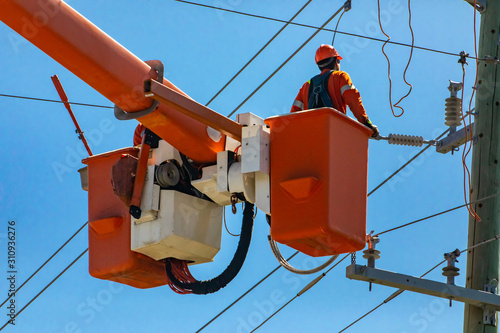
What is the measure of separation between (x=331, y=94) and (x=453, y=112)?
1.71 meters

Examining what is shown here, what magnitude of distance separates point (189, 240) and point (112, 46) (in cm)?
180

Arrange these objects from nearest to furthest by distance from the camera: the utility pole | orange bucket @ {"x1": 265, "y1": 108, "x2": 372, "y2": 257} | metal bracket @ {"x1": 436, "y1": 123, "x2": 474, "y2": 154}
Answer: orange bucket @ {"x1": 265, "y1": 108, "x2": 372, "y2": 257} < the utility pole < metal bracket @ {"x1": 436, "y1": 123, "x2": 474, "y2": 154}

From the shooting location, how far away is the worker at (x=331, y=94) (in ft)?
37.7

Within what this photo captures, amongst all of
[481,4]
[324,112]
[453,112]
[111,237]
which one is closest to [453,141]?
[453,112]

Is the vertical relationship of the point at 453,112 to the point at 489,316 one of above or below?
above

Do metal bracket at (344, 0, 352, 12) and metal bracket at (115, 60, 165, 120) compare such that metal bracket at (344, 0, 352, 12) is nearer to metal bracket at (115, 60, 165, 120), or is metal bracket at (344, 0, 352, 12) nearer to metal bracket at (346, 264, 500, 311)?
metal bracket at (115, 60, 165, 120)

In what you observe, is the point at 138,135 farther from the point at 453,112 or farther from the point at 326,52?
the point at 453,112

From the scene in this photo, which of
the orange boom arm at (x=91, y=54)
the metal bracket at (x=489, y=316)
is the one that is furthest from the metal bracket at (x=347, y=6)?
the metal bracket at (x=489, y=316)

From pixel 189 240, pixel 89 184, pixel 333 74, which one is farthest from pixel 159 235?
pixel 333 74

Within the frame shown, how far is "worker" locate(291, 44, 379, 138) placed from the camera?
37.7 feet

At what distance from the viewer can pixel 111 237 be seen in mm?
12008

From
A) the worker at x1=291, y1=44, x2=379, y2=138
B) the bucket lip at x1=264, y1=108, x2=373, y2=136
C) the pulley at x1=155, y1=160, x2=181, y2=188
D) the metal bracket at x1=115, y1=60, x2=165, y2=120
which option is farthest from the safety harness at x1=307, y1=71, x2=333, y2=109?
the metal bracket at x1=115, y1=60, x2=165, y2=120

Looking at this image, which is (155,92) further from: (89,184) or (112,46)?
(89,184)

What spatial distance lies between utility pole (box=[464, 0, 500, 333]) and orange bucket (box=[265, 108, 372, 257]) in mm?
1673
